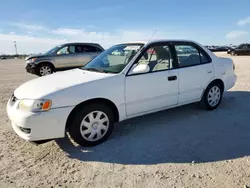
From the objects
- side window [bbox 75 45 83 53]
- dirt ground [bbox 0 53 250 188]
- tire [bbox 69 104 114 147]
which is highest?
side window [bbox 75 45 83 53]

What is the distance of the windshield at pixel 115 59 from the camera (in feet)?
Result: 13.2

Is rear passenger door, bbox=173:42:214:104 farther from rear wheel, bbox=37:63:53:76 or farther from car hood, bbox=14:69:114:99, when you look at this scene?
rear wheel, bbox=37:63:53:76

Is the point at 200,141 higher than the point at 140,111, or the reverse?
the point at 140,111

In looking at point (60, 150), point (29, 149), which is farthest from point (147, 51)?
point (29, 149)

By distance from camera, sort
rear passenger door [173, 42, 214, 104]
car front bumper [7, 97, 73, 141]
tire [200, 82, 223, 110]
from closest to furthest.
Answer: car front bumper [7, 97, 73, 141] → rear passenger door [173, 42, 214, 104] → tire [200, 82, 223, 110]

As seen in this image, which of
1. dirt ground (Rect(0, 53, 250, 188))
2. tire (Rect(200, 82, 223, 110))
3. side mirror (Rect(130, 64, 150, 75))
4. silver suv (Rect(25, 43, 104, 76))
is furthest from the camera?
silver suv (Rect(25, 43, 104, 76))

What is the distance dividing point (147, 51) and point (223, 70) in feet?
6.78

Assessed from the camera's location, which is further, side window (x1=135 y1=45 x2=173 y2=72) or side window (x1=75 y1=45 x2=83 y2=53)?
side window (x1=75 y1=45 x2=83 y2=53)

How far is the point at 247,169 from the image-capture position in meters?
2.90

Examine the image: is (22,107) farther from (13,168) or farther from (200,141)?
(200,141)

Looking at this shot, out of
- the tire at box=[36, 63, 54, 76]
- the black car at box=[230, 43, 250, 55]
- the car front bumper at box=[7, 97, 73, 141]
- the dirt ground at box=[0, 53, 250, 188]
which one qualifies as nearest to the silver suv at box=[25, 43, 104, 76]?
the tire at box=[36, 63, 54, 76]

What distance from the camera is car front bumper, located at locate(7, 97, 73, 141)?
10.3 feet

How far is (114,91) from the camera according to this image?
12.1 ft

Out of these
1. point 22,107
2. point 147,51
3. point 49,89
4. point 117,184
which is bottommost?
point 117,184
